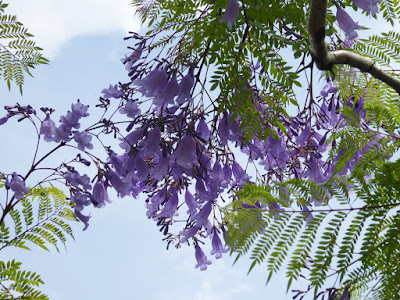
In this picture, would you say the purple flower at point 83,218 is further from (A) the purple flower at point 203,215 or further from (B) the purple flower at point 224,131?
(B) the purple flower at point 224,131

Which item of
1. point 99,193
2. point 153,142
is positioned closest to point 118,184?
point 99,193

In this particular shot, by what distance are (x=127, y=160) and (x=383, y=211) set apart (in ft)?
4.64

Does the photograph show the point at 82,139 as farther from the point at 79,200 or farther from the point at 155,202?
the point at 155,202

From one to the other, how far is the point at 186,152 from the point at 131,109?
1.50ft

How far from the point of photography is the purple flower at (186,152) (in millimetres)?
2180

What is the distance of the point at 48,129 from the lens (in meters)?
2.35

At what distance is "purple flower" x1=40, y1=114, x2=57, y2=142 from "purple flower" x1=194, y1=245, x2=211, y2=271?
105cm

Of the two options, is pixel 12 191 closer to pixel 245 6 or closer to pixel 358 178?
pixel 245 6

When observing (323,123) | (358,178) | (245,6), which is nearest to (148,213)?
(323,123)

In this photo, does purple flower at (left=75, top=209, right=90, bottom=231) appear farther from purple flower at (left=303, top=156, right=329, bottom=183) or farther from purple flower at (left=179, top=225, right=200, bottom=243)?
purple flower at (left=303, top=156, right=329, bottom=183)

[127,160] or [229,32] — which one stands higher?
[229,32]

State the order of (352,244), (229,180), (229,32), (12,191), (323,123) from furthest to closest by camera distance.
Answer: (323,123), (229,180), (12,191), (229,32), (352,244)

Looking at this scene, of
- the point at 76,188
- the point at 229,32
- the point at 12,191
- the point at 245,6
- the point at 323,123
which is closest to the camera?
the point at 245,6

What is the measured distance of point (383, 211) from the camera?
1.24 meters
